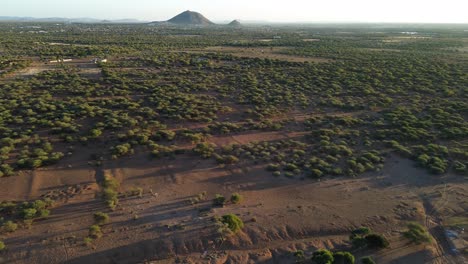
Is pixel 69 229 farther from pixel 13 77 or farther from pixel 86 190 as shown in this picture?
pixel 13 77

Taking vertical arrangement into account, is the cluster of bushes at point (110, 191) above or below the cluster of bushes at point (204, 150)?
below

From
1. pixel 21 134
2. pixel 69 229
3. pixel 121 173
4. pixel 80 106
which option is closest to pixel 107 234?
pixel 69 229

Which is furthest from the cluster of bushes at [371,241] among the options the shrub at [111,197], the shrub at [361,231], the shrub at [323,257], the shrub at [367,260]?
the shrub at [111,197]

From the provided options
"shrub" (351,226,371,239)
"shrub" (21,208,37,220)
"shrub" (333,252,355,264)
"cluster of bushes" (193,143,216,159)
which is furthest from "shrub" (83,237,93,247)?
"shrub" (351,226,371,239)

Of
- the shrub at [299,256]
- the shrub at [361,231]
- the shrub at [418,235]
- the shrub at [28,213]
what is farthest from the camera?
the shrub at [28,213]

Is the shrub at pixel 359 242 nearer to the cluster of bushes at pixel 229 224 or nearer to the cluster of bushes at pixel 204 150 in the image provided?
the cluster of bushes at pixel 229 224

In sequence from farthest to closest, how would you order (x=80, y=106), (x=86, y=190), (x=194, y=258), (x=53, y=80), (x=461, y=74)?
1. (x=461, y=74)
2. (x=53, y=80)
3. (x=80, y=106)
4. (x=86, y=190)
5. (x=194, y=258)
